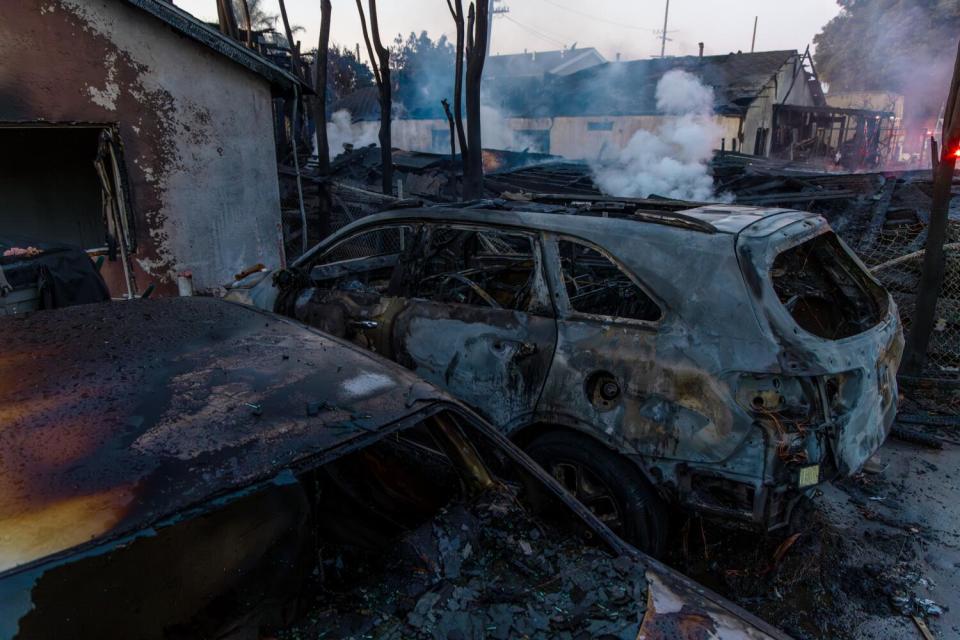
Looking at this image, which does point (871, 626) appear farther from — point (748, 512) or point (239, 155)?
point (239, 155)

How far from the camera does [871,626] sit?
2.92m

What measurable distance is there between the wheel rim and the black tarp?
498 centimetres

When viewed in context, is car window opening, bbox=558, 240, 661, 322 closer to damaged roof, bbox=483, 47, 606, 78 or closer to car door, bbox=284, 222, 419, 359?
car door, bbox=284, 222, 419, 359

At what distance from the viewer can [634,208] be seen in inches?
141

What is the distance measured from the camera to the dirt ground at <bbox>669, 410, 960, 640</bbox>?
2965 mm

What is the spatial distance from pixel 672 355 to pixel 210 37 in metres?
7.15

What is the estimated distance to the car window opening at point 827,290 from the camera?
11.8 ft

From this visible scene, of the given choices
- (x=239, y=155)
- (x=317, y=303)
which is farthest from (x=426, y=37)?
(x=317, y=303)

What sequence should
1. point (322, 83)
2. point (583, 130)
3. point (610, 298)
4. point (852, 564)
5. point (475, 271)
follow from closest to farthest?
point (852, 564)
point (610, 298)
point (475, 271)
point (322, 83)
point (583, 130)

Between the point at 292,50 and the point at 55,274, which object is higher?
the point at 292,50

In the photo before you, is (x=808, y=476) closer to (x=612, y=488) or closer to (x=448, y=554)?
(x=612, y=488)

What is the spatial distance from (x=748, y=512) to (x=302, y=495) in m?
1.95

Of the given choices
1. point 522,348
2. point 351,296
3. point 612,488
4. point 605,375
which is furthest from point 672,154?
point 612,488

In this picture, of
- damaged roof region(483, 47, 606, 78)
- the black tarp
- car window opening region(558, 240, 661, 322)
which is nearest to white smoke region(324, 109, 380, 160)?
damaged roof region(483, 47, 606, 78)
